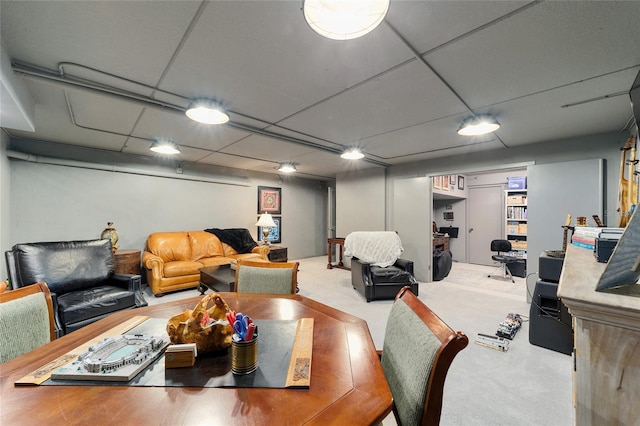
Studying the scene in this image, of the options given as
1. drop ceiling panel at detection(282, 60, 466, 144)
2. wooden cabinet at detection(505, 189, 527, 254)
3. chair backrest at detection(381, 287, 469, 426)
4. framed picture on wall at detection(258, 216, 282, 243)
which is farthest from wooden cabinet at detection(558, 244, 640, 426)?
wooden cabinet at detection(505, 189, 527, 254)

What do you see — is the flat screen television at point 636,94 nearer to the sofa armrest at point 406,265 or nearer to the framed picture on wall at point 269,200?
the sofa armrest at point 406,265

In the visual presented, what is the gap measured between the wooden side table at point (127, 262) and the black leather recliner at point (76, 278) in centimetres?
88

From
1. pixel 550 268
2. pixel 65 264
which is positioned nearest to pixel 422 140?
pixel 550 268

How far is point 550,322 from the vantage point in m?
2.30

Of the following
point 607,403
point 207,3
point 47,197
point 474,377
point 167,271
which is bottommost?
point 474,377

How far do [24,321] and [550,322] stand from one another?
366 centimetres

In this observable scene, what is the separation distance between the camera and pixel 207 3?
1204 millimetres

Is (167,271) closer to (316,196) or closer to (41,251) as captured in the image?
(41,251)

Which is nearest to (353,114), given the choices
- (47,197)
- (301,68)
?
(301,68)

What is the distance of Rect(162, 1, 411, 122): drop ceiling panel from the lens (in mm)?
1304

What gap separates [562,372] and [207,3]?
3358 mm

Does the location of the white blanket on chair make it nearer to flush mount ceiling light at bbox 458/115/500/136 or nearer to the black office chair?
flush mount ceiling light at bbox 458/115/500/136

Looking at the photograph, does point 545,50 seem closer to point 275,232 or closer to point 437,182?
point 437,182

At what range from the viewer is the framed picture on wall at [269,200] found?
617cm
